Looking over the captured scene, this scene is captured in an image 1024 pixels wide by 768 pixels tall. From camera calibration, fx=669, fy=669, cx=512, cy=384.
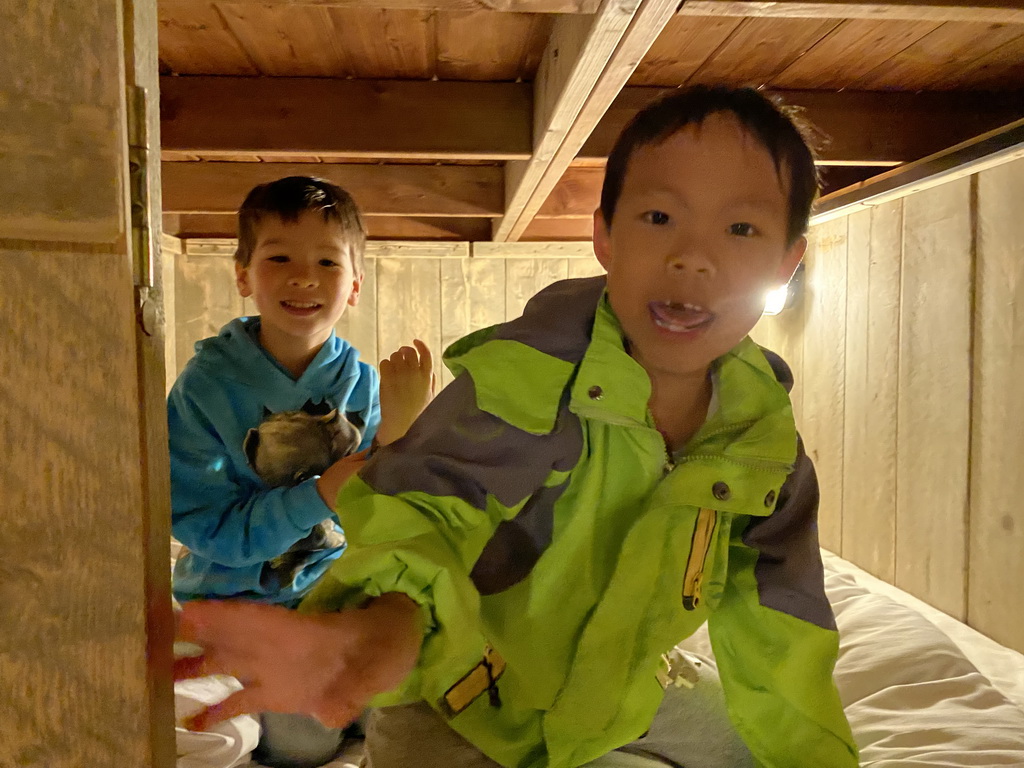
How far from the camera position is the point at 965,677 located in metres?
1.13

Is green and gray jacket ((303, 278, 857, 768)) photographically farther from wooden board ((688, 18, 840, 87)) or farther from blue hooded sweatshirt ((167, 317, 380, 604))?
wooden board ((688, 18, 840, 87))

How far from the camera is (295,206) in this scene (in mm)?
1052

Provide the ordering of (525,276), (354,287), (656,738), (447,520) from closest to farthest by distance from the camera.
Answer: (447,520) < (656,738) < (354,287) < (525,276)

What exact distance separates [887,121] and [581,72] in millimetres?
941

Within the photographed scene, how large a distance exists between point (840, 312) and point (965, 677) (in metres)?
1.12

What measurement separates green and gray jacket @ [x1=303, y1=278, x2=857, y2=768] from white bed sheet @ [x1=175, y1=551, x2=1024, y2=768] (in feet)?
0.35

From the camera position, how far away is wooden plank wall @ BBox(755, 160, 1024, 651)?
53.4 inches

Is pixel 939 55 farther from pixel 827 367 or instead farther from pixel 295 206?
pixel 295 206

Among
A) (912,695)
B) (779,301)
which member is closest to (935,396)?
(779,301)

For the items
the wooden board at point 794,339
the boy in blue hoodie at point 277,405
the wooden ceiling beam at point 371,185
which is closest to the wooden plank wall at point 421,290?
the wooden ceiling beam at point 371,185

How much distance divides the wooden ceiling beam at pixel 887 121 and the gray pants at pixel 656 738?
3.94 ft

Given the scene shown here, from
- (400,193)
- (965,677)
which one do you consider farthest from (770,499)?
(400,193)

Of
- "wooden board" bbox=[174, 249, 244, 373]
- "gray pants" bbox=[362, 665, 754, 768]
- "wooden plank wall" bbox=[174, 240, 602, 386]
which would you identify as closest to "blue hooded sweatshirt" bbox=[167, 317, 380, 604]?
"gray pants" bbox=[362, 665, 754, 768]

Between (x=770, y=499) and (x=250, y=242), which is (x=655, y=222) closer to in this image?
(x=770, y=499)
